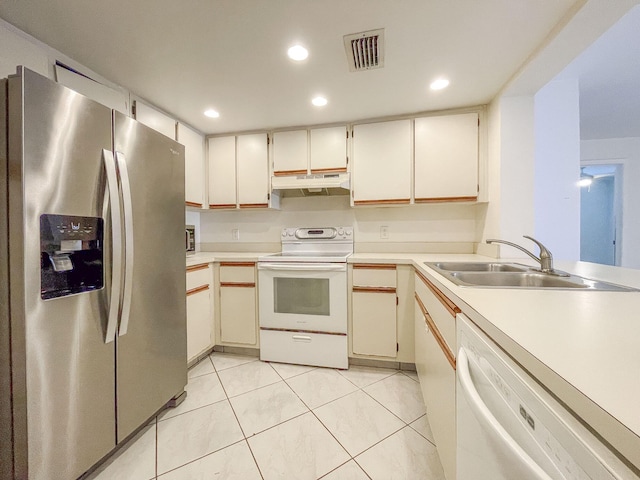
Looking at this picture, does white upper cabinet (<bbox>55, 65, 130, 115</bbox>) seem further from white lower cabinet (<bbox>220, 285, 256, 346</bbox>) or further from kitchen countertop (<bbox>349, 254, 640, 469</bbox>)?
kitchen countertop (<bbox>349, 254, 640, 469</bbox>)

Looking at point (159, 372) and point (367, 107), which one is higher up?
point (367, 107)

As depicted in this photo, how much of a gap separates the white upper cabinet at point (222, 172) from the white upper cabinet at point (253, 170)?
2.6 inches

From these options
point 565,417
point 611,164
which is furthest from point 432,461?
point 611,164

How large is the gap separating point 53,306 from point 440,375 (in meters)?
1.54

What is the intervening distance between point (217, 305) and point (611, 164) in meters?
5.33

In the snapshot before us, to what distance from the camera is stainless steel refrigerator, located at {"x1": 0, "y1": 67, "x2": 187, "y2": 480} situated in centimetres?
89

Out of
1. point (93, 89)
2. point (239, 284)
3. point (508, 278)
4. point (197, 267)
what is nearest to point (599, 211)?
point (508, 278)

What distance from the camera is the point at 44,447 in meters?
0.93

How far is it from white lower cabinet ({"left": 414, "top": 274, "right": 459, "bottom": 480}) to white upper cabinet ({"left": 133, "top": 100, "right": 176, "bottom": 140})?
2.05 meters

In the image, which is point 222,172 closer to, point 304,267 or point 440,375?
point 304,267

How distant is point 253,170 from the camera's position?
2529mm

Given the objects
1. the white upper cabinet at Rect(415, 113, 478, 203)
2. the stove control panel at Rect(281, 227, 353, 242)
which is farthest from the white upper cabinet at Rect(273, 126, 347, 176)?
the white upper cabinet at Rect(415, 113, 478, 203)

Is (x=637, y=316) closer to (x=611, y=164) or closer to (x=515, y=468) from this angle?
(x=515, y=468)

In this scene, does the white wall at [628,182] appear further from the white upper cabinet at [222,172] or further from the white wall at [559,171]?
the white upper cabinet at [222,172]
